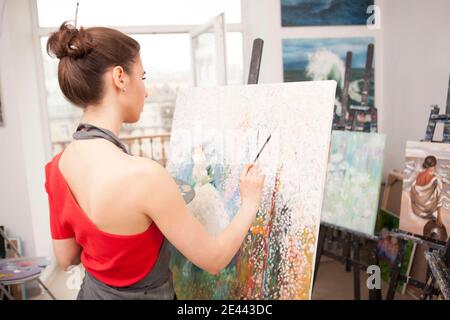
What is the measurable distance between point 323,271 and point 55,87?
2508mm

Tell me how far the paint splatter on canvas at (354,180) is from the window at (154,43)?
1.06 metres

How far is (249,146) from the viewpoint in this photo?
1.26m

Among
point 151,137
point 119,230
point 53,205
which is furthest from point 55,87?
point 119,230

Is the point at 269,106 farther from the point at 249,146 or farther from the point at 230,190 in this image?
the point at 230,190

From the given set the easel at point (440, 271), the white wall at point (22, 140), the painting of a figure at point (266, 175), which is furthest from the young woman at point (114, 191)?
the white wall at point (22, 140)

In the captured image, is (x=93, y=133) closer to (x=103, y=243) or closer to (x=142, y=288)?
(x=103, y=243)

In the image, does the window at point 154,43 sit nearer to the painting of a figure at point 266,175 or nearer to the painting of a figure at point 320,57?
the painting of a figure at point 320,57

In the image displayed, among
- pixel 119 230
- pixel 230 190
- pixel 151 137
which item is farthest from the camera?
pixel 151 137

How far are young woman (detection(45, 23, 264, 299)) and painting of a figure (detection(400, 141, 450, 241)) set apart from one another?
3.87 ft

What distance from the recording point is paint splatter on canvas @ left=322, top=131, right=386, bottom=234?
89.1 inches

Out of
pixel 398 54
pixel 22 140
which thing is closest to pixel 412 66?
pixel 398 54

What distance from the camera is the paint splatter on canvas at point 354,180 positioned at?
2.26 m

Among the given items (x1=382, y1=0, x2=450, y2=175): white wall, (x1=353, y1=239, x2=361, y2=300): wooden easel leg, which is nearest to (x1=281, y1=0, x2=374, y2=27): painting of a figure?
(x1=382, y1=0, x2=450, y2=175): white wall
